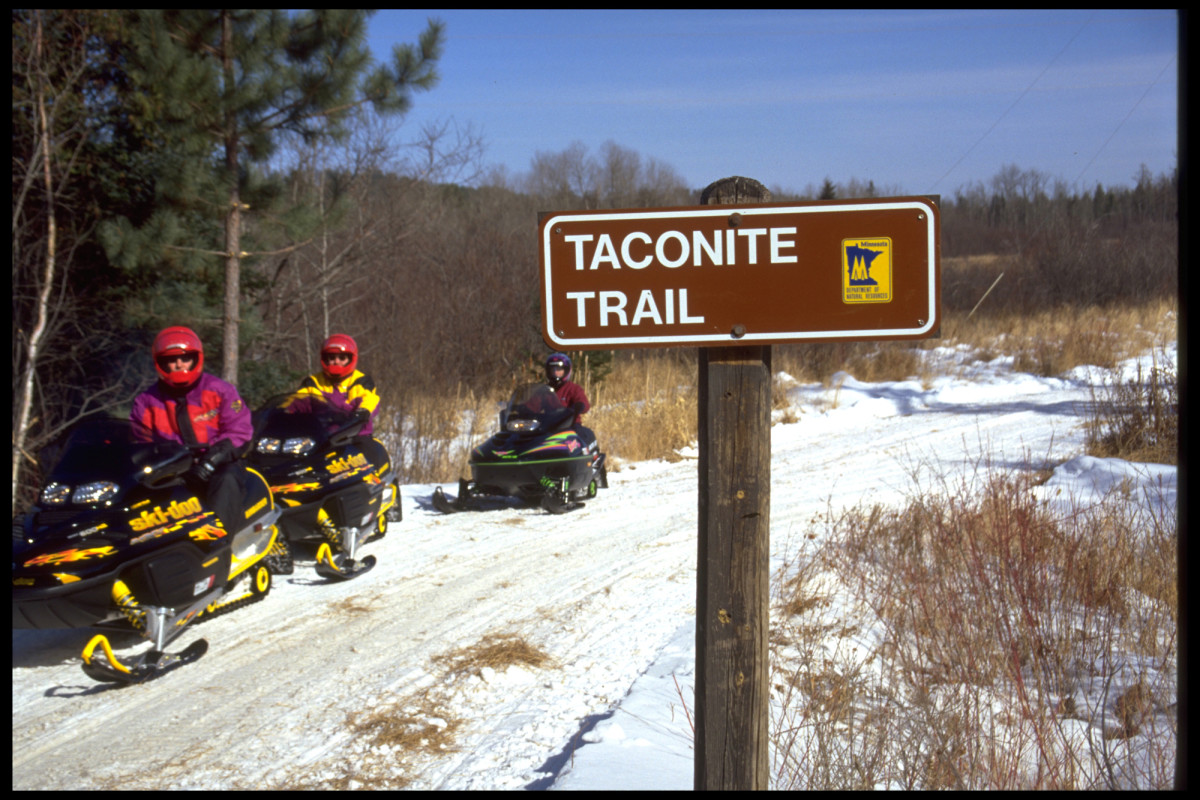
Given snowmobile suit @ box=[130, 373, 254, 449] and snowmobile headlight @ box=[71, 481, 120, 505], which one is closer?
snowmobile headlight @ box=[71, 481, 120, 505]

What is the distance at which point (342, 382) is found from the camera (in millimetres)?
7215

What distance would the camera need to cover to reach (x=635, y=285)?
6.83ft

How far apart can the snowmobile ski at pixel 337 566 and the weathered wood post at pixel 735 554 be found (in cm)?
440

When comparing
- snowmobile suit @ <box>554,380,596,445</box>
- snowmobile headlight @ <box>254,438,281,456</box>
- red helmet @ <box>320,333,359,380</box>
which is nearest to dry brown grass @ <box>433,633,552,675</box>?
snowmobile headlight @ <box>254,438,281,456</box>

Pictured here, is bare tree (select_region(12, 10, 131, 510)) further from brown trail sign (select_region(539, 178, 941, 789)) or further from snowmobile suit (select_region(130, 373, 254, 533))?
brown trail sign (select_region(539, 178, 941, 789))

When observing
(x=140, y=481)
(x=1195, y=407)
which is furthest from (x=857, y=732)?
(x=140, y=481)

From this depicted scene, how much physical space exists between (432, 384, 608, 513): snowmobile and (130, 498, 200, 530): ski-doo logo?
11.0ft

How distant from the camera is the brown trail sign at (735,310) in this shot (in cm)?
204

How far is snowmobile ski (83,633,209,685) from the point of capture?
4.25 metres

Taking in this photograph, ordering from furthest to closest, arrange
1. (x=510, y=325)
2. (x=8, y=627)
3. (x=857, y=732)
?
1. (x=510, y=325)
2. (x=8, y=627)
3. (x=857, y=732)

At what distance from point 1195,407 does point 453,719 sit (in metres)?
3.17

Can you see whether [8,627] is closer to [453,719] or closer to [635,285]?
[453,719]

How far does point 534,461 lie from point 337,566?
94.4 inches

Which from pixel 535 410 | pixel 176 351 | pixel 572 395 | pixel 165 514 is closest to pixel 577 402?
pixel 572 395
